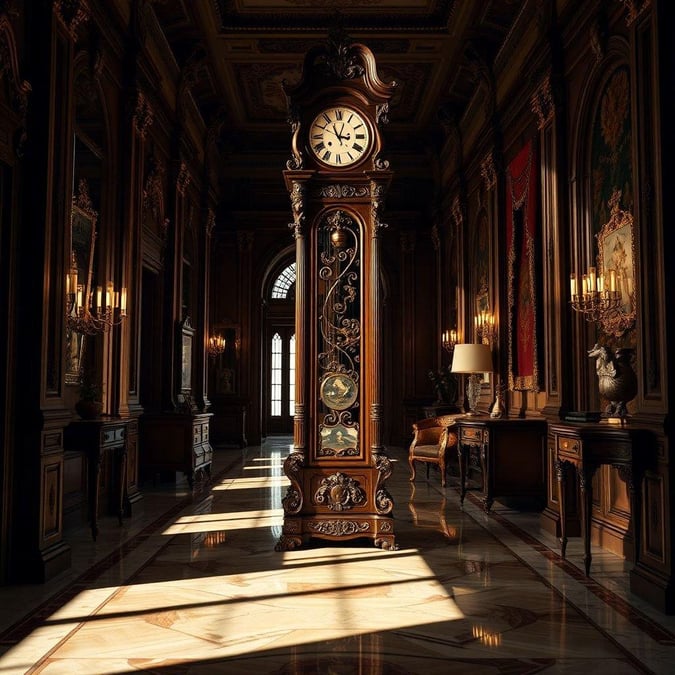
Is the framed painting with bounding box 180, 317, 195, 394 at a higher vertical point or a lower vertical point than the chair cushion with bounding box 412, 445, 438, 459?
higher

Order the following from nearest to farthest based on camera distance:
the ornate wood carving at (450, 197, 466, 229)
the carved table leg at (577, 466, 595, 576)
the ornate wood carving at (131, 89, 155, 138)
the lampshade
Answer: the carved table leg at (577, 466, 595, 576) → the ornate wood carving at (131, 89, 155, 138) → the lampshade → the ornate wood carving at (450, 197, 466, 229)

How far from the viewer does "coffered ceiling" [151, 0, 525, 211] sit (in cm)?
941

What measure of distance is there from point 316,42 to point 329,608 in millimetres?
8278

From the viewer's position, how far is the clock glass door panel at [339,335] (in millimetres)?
6070

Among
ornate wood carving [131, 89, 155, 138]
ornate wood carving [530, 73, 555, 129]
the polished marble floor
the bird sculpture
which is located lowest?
the polished marble floor

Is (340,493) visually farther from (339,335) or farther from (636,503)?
(636,503)

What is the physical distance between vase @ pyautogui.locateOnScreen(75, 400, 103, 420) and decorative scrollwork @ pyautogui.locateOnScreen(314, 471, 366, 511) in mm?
2060

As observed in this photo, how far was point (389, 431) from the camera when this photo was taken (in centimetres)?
1539

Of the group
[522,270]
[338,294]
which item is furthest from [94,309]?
[522,270]

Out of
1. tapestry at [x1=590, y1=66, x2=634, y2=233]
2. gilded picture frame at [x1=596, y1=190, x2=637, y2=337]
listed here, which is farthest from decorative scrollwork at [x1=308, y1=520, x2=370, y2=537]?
tapestry at [x1=590, y1=66, x2=634, y2=233]

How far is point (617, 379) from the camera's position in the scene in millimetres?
5062

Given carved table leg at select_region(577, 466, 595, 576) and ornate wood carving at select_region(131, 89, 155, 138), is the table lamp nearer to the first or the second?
carved table leg at select_region(577, 466, 595, 576)

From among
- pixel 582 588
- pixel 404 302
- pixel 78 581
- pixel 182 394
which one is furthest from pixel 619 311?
pixel 404 302

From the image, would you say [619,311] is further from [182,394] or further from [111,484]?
[182,394]
